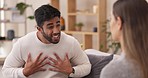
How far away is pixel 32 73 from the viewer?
2193 millimetres

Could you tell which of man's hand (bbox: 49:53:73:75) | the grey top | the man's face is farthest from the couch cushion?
the grey top

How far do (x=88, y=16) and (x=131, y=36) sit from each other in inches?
123

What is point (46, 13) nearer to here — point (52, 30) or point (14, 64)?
point (52, 30)

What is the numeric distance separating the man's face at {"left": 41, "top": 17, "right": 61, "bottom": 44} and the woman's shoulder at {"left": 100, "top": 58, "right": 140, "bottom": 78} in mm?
1017

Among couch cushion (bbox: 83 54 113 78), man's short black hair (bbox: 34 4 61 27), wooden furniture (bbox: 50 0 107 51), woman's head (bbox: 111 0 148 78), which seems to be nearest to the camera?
woman's head (bbox: 111 0 148 78)

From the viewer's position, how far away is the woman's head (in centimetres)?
116

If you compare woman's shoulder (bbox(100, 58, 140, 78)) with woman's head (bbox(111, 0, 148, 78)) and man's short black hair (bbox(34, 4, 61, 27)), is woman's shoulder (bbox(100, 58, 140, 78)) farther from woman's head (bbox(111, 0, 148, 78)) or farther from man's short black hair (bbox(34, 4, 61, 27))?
man's short black hair (bbox(34, 4, 61, 27))

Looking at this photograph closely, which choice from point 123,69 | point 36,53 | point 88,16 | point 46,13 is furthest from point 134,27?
point 88,16

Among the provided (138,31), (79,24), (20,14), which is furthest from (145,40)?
(20,14)

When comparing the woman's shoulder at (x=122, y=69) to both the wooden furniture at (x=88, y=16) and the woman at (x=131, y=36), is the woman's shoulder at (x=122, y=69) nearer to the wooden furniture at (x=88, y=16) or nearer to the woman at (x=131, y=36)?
the woman at (x=131, y=36)

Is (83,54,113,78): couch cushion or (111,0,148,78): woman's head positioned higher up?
(111,0,148,78): woman's head

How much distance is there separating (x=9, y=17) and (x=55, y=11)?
2.85 metres

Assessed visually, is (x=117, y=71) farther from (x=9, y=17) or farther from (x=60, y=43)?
(x=9, y=17)

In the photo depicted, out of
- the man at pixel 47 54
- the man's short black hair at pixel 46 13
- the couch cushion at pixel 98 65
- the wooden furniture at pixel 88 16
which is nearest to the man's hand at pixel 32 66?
the man at pixel 47 54
